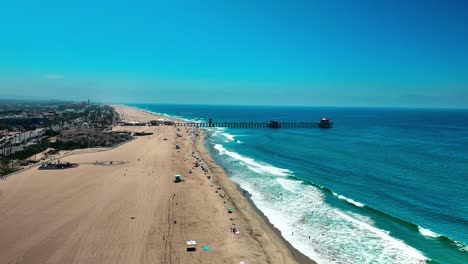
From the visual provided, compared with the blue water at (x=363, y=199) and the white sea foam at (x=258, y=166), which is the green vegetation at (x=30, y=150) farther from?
the white sea foam at (x=258, y=166)

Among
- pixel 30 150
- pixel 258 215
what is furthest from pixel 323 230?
pixel 30 150

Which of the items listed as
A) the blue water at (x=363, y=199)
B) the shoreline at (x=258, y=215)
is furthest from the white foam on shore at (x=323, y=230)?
the shoreline at (x=258, y=215)

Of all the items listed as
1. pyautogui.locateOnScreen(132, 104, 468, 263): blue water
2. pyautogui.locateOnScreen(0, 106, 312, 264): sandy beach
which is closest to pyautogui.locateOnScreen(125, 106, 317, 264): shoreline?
pyautogui.locateOnScreen(0, 106, 312, 264): sandy beach

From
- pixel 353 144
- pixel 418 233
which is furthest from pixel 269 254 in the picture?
pixel 353 144

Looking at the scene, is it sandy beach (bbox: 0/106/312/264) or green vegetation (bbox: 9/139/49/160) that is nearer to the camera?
sandy beach (bbox: 0/106/312/264)

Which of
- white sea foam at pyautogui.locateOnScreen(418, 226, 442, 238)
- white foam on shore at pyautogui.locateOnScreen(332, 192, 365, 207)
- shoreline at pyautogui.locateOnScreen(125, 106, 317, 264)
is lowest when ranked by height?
shoreline at pyautogui.locateOnScreen(125, 106, 317, 264)

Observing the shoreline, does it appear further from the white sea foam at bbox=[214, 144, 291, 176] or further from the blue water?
the white sea foam at bbox=[214, 144, 291, 176]
